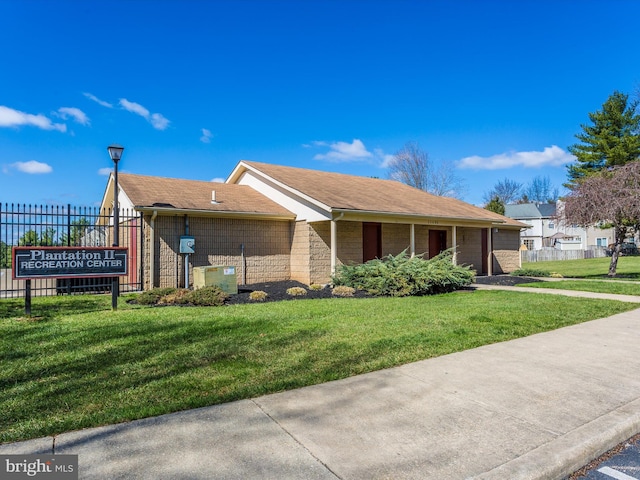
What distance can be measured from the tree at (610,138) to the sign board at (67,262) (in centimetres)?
3809

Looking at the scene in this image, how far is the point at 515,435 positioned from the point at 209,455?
233 centimetres

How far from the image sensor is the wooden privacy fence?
40.8 metres

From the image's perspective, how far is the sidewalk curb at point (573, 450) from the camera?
2834 millimetres

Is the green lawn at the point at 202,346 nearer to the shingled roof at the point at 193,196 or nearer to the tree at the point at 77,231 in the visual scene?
the tree at the point at 77,231

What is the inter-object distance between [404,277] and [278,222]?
18.0 ft

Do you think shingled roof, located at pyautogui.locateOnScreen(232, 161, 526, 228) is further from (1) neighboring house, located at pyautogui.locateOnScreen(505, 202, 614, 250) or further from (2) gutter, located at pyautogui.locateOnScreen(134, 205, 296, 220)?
(1) neighboring house, located at pyautogui.locateOnScreen(505, 202, 614, 250)

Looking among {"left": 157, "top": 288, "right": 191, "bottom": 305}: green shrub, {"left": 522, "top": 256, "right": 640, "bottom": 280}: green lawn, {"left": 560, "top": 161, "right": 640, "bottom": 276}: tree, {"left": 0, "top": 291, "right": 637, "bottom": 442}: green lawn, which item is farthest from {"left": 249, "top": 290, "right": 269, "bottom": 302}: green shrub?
{"left": 522, "top": 256, "right": 640, "bottom": 280}: green lawn

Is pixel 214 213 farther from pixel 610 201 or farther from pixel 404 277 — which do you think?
pixel 610 201

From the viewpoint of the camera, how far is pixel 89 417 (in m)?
3.49

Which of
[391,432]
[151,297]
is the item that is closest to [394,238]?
[151,297]

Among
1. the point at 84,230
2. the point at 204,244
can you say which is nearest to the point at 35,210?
the point at 84,230

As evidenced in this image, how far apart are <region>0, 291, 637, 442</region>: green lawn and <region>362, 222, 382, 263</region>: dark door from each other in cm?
663

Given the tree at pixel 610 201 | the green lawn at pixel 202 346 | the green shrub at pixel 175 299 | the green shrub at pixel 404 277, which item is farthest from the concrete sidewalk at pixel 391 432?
the tree at pixel 610 201

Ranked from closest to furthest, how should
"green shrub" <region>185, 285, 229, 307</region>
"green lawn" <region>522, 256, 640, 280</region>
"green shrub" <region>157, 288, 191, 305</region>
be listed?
1. "green shrub" <region>185, 285, 229, 307</region>
2. "green shrub" <region>157, 288, 191, 305</region>
3. "green lawn" <region>522, 256, 640, 280</region>
